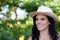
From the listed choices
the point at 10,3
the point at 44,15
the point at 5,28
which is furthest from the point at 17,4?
the point at 44,15

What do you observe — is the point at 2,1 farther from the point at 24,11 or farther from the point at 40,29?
the point at 40,29

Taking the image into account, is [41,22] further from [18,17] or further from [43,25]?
[18,17]

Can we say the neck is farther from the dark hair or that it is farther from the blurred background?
the blurred background

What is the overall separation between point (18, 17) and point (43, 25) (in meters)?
1.38

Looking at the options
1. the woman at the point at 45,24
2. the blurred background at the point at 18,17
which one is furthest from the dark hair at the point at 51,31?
the blurred background at the point at 18,17

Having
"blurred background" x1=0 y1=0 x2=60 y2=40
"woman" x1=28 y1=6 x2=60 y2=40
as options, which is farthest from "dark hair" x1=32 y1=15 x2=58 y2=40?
"blurred background" x1=0 y1=0 x2=60 y2=40

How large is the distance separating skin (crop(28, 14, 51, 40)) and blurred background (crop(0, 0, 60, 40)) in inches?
46.9

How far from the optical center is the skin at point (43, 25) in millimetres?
3920

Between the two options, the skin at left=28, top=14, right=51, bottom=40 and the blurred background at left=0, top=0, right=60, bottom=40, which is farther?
the blurred background at left=0, top=0, right=60, bottom=40

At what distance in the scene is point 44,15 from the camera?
3.95 meters

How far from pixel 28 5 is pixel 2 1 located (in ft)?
1.50

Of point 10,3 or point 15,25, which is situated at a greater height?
point 10,3

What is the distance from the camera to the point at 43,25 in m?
3.93

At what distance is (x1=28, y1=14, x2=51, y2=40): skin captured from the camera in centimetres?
392
